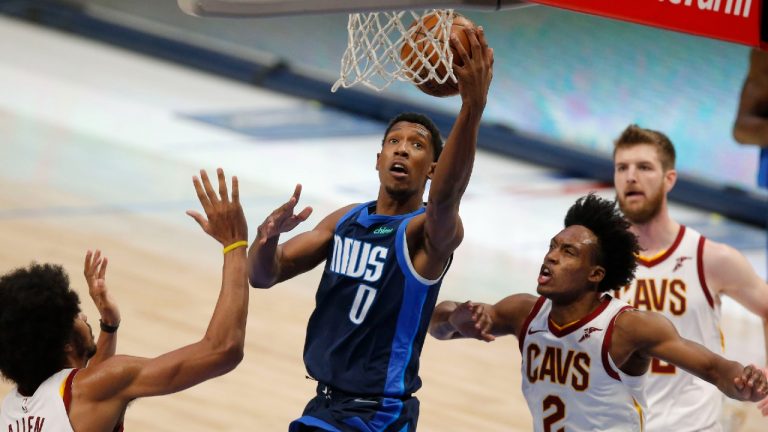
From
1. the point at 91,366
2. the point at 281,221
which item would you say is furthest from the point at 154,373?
the point at 281,221

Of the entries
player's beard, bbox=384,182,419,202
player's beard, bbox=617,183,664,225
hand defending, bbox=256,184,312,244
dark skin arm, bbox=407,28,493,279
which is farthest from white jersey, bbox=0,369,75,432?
player's beard, bbox=617,183,664,225

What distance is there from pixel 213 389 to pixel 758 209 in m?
5.69

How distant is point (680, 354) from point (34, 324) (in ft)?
7.02

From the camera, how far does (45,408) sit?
404 centimetres

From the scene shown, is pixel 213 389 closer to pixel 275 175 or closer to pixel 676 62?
pixel 275 175

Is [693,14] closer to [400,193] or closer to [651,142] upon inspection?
[400,193]

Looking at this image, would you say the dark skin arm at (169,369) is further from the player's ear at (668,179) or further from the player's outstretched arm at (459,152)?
the player's ear at (668,179)

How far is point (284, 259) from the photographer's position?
500cm

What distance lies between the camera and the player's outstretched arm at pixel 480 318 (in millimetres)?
5012

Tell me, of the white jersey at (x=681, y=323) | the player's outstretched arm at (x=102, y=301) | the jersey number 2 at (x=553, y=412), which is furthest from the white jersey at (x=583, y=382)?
the player's outstretched arm at (x=102, y=301)

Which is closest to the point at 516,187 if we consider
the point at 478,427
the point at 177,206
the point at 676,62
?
the point at 676,62

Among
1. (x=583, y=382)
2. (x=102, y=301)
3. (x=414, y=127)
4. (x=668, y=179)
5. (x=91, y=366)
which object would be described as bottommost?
(x=91, y=366)

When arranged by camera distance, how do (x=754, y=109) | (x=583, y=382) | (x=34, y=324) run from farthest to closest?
1. (x=754, y=109)
2. (x=583, y=382)
3. (x=34, y=324)

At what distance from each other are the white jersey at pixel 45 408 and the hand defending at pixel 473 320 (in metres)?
1.51
